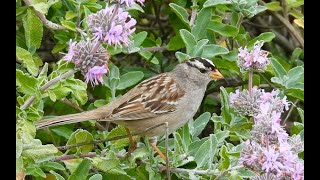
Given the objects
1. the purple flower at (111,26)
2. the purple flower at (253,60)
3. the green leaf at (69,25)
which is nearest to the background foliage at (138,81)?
the green leaf at (69,25)

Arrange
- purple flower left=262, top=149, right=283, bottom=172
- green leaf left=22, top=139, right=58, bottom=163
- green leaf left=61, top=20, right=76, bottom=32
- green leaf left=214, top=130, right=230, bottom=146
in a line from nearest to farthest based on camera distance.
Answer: purple flower left=262, top=149, right=283, bottom=172, green leaf left=22, top=139, right=58, bottom=163, green leaf left=214, top=130, right=230, bottom=146, green leaf left=61, top=20, right=76, bottom=32

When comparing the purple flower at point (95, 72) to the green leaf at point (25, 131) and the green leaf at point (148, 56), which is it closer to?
the green leaf at point (25, 131)

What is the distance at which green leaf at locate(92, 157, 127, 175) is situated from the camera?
241 cm

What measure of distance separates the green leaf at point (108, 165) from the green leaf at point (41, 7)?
549 mm

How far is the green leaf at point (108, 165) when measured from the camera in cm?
241

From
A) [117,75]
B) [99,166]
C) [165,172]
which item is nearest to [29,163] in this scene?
[99,166]

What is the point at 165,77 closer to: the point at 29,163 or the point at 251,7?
the point at 251,7

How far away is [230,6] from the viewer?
3141 mm

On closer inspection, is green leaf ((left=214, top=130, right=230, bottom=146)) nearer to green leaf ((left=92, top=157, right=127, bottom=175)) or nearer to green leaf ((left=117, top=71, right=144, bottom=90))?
green leaf ((left=92, top=157, right=127, bottom=175))

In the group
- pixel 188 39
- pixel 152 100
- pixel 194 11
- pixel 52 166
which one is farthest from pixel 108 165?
pixel 194 11

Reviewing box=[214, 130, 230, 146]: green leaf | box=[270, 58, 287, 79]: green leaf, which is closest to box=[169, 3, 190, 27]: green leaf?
box=[270, 58, 287, 79]: green leaf

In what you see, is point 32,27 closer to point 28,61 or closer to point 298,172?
point 28,61

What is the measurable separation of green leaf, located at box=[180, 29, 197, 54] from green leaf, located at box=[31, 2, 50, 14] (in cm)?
61
